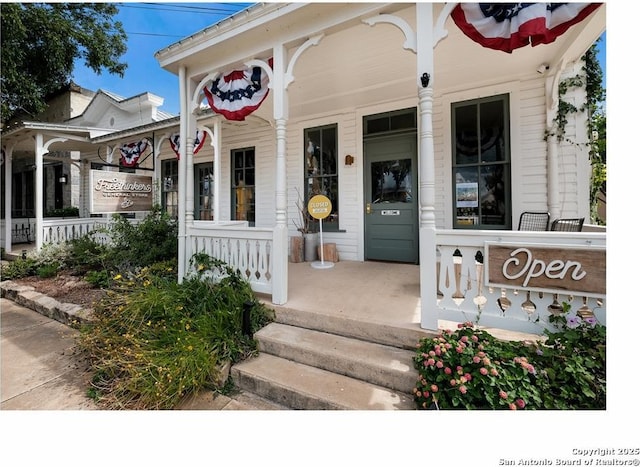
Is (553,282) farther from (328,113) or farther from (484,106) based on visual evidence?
(328,113)

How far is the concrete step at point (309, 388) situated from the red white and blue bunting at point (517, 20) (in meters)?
2.62

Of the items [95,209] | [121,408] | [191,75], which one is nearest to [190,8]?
[191,75]

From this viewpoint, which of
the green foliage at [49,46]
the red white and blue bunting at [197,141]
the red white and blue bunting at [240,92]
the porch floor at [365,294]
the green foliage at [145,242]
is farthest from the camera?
the green foliage at [49,46]

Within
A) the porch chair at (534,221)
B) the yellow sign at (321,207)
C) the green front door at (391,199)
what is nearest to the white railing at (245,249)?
the yellow sign at (321,207)

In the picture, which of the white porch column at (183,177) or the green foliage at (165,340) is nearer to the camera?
the green foliage at (165,340)

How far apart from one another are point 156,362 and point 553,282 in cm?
283

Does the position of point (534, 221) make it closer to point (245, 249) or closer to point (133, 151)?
point (245, 249)

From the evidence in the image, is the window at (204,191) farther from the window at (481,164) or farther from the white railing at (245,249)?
the window at (481,164)

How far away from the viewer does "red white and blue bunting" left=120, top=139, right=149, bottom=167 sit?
20.5 ft

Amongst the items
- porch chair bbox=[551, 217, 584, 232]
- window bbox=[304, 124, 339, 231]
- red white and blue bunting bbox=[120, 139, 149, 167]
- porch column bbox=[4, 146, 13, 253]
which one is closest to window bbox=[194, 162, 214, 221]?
red white and blue bunting bbox=[120, 139, 149, 167]

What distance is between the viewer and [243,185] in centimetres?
597

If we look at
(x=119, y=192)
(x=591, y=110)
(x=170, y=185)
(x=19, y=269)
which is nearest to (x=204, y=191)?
(x=170, y=185)

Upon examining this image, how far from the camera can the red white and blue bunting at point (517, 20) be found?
198 cm
